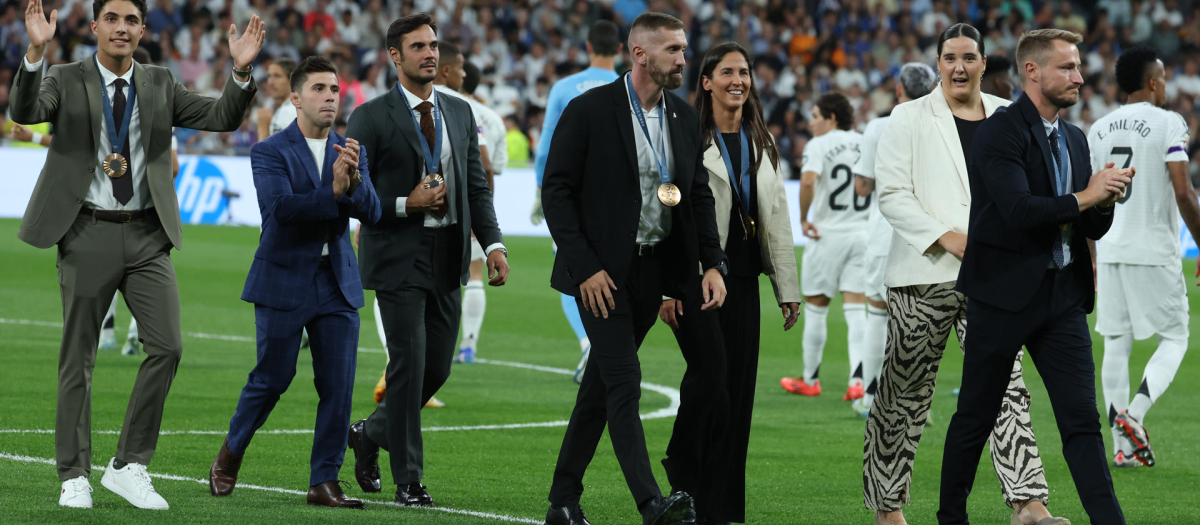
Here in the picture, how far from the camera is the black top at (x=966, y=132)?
20.2ft

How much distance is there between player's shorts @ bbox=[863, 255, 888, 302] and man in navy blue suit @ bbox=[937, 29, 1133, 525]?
4.49 meters

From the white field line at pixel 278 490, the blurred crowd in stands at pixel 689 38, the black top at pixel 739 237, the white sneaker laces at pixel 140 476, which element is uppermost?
the blurred crowd in stands at pixel 689 38

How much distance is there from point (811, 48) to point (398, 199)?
85.2 ft

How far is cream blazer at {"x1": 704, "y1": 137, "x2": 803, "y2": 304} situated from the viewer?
242 inches

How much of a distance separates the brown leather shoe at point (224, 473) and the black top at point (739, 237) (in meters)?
2.35

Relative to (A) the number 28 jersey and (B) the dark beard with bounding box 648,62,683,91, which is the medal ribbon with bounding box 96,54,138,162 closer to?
(B) the dark beard with bounding box 648,62,683,91

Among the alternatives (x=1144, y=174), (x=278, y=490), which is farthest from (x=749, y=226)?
(x=1144, y=174)

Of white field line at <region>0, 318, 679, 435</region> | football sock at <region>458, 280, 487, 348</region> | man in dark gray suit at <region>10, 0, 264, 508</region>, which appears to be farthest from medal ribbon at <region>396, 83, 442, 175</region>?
football sock at <region>458, 280, 487, 348</region>

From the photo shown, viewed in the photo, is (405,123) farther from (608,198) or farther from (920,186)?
(920,186)

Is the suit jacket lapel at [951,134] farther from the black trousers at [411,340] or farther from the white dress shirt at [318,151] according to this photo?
the white dress shirt at [318,151]

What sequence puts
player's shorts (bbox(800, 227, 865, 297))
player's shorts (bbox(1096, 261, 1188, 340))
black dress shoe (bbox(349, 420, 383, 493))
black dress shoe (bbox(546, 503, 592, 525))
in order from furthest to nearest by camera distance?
player's shorts (bbox(800, 227, 865, 297)) → player's shorts (bbox(1096, 261, 1188, 340)) → black dress shoe (bbox(349, 420, 383, 493)) → black dress shoe (bbox(546, 503, 592, 525))

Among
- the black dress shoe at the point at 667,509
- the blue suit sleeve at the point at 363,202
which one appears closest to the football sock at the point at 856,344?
the blue suit sleeve at the point at 363,202

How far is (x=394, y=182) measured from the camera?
21.5ft

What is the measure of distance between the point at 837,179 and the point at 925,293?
505 centimetres
